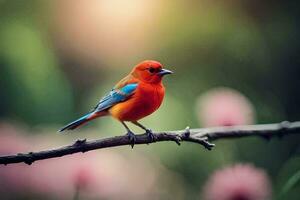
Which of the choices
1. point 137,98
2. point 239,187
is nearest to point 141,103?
point 137,98

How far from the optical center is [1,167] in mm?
688

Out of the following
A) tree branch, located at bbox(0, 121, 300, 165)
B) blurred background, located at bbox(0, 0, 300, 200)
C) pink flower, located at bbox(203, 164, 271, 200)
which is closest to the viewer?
tree branch, located at bbox(0, 121, 300, 165)

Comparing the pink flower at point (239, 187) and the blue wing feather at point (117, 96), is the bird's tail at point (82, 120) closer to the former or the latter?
the blue wing feather at point (117, 96)

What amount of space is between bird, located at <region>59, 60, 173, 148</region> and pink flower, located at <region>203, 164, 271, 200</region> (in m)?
0.09

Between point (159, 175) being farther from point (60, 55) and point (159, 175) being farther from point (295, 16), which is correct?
point (295, 16)

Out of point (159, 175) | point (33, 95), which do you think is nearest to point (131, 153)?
point (159, 175)

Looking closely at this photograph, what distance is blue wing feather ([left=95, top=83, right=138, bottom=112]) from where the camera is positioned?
0.64m

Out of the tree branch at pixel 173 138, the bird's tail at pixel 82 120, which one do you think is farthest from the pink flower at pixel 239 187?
the bird's tail at pixel 82 120

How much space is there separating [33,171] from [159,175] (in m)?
0.20

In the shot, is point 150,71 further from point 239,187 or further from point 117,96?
point 239,187

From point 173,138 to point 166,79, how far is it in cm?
38

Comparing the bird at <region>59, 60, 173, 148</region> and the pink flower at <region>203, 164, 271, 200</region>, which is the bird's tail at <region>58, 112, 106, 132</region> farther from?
the pink flower at <region>203, 164, 271, 200</region>

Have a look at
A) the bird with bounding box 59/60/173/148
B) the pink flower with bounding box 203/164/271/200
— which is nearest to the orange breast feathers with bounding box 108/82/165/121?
the bird with bounding box 59/60/173/148

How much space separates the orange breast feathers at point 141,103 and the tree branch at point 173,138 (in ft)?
0.10
